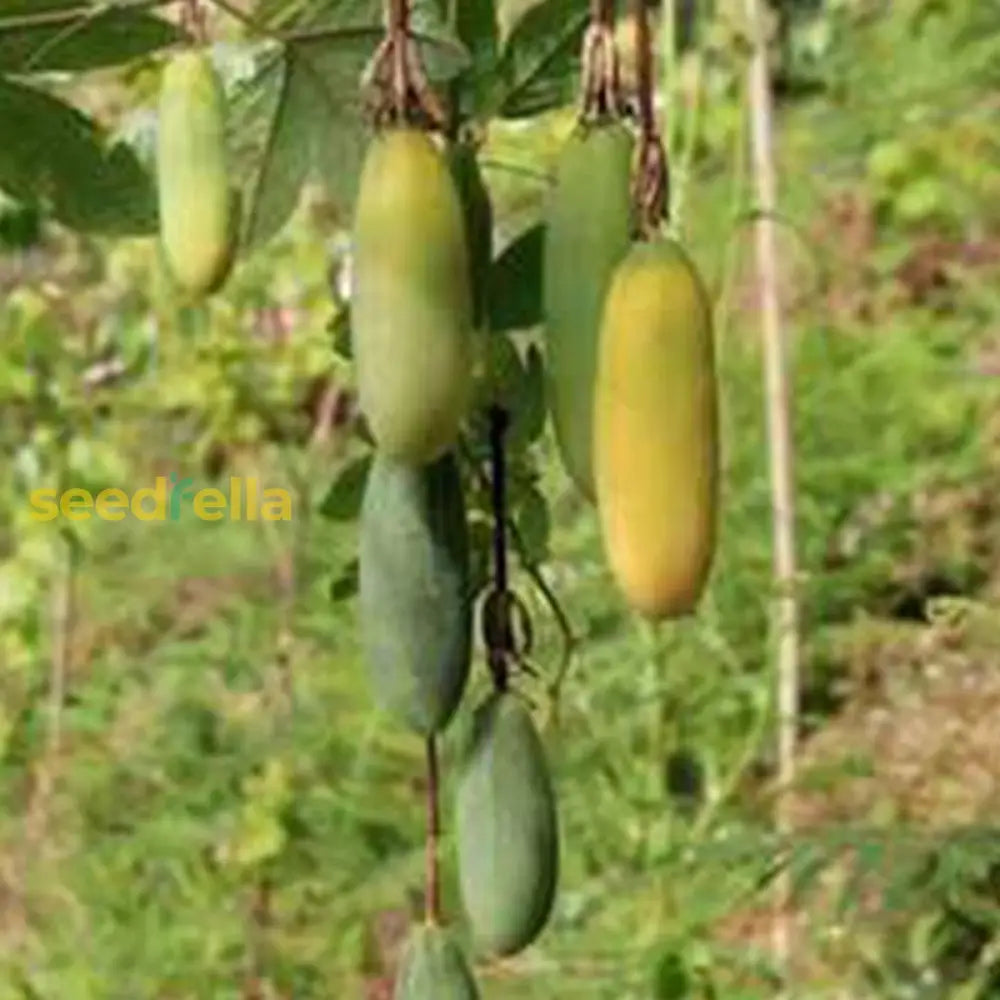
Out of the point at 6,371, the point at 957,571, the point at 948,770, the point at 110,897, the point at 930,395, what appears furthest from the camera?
the point at 930,395

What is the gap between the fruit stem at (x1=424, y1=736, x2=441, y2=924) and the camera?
58 cm

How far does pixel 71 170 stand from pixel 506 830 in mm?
231

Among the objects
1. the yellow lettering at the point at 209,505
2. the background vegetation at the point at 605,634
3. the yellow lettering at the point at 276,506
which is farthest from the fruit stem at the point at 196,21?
the yellow lettering at the point at 209,505

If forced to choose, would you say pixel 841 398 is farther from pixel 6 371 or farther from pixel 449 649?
pixel 449 649

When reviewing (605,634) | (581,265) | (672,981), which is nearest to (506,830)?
(581,265)

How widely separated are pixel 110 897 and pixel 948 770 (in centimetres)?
86

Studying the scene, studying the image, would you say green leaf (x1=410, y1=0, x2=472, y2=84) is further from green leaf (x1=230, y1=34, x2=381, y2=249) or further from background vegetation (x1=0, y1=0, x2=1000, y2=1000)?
background vegetation (x1=0, y1=0, x2=1000, y2=1000)

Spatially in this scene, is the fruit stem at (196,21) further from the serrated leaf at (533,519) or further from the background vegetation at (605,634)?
the background vegetation at (605,634)

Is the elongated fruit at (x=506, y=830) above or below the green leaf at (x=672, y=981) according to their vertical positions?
above

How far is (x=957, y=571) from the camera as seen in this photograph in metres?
2.93

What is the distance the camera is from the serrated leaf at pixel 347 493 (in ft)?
2.51

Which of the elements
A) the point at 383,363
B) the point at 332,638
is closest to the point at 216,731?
the point at 332,638

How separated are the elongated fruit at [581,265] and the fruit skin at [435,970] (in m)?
0.11

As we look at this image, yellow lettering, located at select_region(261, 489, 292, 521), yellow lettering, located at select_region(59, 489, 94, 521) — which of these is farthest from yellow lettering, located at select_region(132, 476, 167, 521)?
yellow lettering, located at select_region(59, 489, 94, 521)
